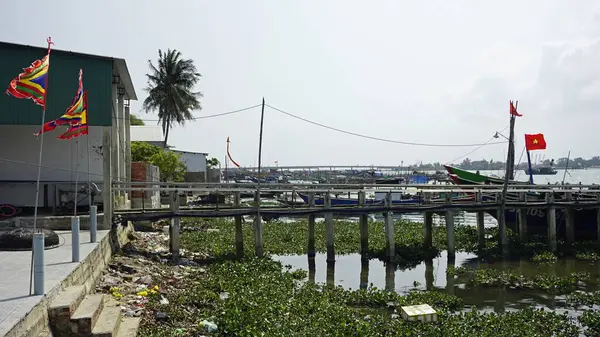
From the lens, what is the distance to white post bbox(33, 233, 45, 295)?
797cm

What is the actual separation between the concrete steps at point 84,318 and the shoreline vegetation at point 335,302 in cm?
51

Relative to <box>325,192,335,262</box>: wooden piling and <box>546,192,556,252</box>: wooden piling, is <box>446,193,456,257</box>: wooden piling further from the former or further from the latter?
<box>325,192,335,262</box>: wooden piling

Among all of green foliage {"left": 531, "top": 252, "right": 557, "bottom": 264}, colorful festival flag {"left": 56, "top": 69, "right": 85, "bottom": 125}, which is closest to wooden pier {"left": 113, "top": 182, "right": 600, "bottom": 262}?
green foliage {"left": 531, "top": 252, "right": 557, "bottom": 264}

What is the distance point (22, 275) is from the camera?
987 cm

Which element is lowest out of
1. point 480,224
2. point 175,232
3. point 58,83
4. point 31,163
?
point 480,224

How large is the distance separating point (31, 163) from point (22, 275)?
34.7 feet

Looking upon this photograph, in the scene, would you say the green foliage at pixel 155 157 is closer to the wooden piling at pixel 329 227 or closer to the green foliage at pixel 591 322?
the wooden piling at pixel 329 227

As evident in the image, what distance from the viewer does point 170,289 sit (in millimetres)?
13695

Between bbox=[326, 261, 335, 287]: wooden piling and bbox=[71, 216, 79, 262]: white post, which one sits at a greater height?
bbox=[71, 216, 79, 262]: white post

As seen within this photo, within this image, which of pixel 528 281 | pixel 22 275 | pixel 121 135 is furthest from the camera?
pixel 121 135

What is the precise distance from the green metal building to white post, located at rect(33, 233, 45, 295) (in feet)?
21.6

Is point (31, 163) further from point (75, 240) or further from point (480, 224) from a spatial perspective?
point (480, 224)

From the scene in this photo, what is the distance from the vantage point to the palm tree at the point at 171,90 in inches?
1907

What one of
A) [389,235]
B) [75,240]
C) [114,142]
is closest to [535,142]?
[389,235]
